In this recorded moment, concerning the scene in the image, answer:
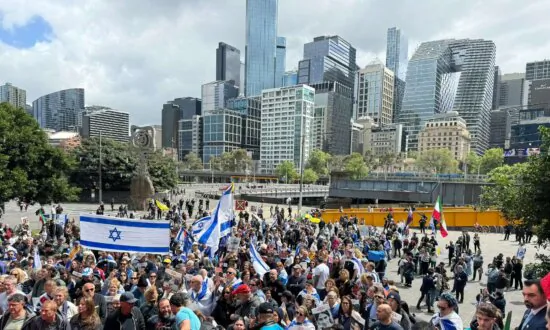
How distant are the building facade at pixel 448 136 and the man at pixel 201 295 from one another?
566ft

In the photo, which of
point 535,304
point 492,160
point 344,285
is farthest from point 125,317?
point 492,160

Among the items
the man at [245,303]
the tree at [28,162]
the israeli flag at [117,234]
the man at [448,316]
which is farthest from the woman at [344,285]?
the tree at [28,162]

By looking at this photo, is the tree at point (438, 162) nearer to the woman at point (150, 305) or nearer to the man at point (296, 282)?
the man at point (296, 282)

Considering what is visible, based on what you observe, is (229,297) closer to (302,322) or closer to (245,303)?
(245,303)

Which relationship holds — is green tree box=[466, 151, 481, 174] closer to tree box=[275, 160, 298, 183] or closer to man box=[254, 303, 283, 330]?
tree box=[275, 160, 298, 183]

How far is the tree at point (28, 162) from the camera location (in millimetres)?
20578

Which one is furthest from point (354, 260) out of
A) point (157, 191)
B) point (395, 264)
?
point (157, 191)

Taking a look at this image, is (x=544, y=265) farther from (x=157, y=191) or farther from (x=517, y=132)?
(x=517, y=132)

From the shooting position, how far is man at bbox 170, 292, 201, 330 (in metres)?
4.65

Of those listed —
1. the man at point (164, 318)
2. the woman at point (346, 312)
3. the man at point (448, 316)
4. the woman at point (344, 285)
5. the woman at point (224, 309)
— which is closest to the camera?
the man at point (164, 318)

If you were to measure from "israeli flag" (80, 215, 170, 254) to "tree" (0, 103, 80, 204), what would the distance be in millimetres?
14522

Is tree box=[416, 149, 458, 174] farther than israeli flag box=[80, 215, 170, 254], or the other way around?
tree box=[416, 149, 458, 174]

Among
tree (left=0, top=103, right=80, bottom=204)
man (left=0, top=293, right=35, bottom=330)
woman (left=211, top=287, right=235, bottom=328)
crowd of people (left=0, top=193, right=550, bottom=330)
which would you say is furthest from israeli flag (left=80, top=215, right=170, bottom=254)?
tree (left=0, top=103, right=80, bottom=204)

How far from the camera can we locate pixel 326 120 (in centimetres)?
19988
